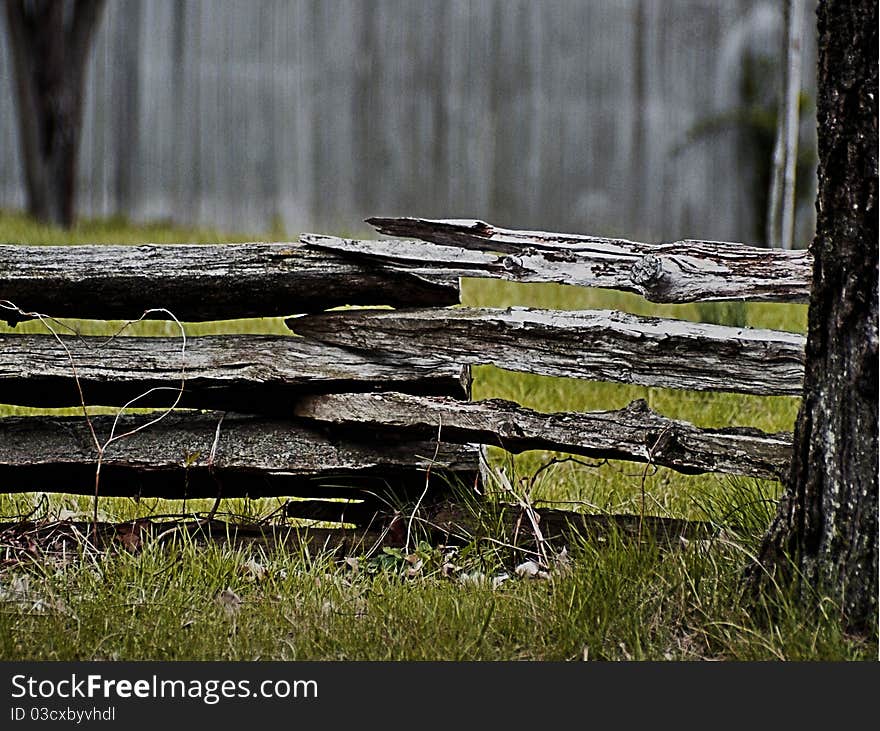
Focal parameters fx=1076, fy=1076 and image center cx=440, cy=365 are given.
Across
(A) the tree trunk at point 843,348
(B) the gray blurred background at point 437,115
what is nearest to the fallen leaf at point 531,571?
(A) the tree trunk at point 843,348

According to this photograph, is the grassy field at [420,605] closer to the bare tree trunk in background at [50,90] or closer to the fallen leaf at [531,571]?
the fallen leaf at [531,571]

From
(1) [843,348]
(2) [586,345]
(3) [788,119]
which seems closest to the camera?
(1) [843,348]

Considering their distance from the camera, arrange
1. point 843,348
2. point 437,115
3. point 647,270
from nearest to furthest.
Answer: point 843,348 → point 647,270 → point 437,115

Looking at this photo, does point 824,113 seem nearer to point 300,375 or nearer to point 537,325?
point 537,325

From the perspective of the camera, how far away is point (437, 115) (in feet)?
25.5

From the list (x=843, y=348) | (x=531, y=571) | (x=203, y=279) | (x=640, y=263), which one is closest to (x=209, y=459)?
(x=203, y=279)

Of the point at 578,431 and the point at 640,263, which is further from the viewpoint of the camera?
the point at 578,431

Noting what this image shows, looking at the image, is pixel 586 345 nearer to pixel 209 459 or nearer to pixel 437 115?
→ pixel 209 459

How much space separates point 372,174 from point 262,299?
4.91 metres

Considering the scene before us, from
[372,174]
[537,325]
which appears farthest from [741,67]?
[537,325]

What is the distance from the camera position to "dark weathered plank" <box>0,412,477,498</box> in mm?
2973

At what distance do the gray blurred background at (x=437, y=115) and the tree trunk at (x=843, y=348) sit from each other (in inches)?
214

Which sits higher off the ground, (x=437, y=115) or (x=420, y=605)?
(x=437, y=115)

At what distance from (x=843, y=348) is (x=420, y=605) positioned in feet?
3.62
